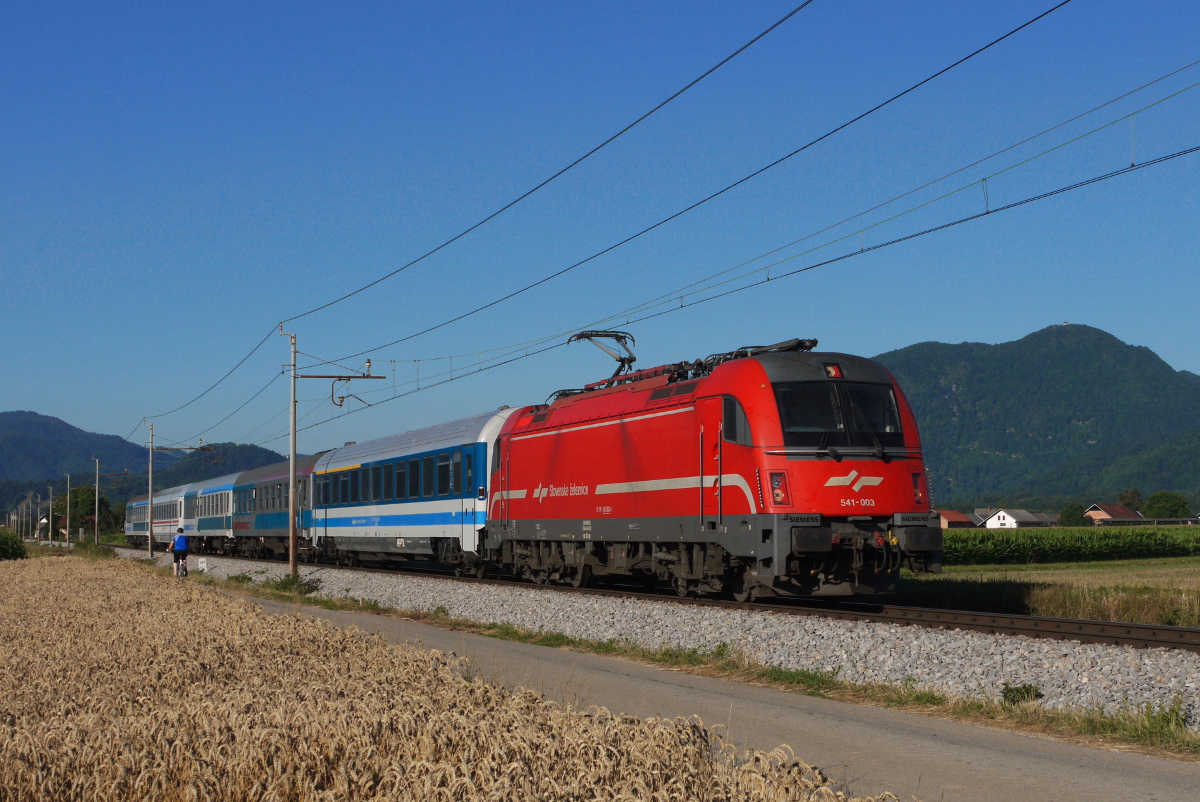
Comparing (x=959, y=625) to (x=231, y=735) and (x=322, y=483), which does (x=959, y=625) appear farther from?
(x=322, y=483)

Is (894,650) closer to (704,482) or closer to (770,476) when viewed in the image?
(770,476)

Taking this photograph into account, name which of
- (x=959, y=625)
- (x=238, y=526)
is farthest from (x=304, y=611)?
(x=238, y=526)

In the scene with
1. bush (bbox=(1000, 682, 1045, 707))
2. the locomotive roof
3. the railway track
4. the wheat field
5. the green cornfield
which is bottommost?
the green cornfield

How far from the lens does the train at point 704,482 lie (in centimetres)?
1745

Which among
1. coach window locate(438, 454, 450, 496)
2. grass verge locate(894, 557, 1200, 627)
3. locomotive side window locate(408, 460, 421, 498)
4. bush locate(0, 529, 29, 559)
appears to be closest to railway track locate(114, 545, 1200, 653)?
grass verge locate(894, 557, 1200, 627)

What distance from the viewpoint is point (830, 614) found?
17141mm

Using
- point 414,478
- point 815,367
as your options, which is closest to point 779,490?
point 815,367

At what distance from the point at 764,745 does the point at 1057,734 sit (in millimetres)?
2876

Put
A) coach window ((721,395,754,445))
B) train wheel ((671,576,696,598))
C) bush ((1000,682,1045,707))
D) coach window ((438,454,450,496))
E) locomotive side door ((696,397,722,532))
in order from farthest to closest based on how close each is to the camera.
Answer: coach window ((438,454,450,496)), train wheel ((671,576,696,598)), locomotive side door ((696,397,722,532)), coach window ((721,395,754,445)), bush ((1000,682,1045,707))

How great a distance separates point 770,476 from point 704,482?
1.96 meters

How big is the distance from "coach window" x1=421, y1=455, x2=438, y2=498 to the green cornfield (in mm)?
34257

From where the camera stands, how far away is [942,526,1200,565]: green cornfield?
59219mm

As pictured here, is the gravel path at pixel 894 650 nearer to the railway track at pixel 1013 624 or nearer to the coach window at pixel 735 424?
the railway track at pixel 1013 624

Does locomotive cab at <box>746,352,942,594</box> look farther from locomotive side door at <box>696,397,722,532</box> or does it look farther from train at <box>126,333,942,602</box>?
locomotive side door at <box>696,397,722,532</box>
